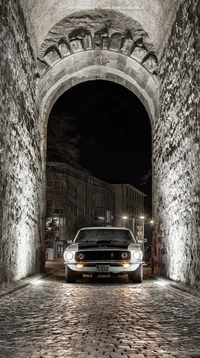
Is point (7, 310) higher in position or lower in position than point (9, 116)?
lower

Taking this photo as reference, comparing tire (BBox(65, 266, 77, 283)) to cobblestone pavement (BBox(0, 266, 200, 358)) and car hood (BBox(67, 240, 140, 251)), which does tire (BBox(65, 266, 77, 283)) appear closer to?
car hood (BBox(67, 240, 140, 251))

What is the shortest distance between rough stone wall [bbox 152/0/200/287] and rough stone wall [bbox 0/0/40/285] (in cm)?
387

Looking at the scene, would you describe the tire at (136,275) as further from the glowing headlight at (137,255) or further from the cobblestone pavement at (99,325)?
the cobblestone pavement at (99,325)

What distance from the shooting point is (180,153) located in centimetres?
1277

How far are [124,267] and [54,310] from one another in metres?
5.68

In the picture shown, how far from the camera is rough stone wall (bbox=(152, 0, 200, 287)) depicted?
36.0 ft

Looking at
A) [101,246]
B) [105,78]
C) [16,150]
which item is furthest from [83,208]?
Result: [16,150]

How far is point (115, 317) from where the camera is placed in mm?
6969

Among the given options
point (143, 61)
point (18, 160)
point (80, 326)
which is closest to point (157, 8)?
point (143, 61)

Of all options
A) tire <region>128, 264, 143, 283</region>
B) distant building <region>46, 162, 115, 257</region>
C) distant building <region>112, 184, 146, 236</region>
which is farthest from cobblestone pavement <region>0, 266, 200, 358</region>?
distant building <region>112, 184, 146, 236</region>

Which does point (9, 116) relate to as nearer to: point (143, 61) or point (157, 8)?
point (157, 8)

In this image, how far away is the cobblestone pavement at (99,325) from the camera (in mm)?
4820

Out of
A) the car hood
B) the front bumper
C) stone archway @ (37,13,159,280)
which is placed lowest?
the front bumper

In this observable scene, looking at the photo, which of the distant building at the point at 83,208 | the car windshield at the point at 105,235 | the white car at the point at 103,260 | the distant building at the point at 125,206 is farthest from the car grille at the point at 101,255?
the distant building at the point at 125,206
